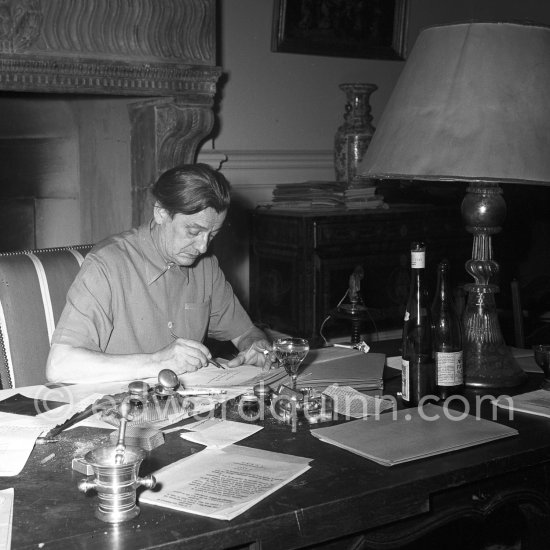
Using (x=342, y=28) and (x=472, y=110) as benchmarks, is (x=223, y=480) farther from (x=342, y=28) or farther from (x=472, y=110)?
(x=342, y=28)

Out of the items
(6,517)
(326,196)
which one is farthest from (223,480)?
(326,196)

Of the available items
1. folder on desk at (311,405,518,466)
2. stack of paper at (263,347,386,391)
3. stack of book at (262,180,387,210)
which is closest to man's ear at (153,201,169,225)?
stack of paper at (263,347,386,391)

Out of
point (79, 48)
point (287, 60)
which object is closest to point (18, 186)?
point (79, 48)

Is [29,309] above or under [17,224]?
under

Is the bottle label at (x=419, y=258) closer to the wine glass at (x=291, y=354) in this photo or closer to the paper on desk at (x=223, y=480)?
the wine glass at (x=291, y=354)

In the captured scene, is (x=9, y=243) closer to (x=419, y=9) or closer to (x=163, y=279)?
(x=163, y=279)

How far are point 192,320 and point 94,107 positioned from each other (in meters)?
2.02

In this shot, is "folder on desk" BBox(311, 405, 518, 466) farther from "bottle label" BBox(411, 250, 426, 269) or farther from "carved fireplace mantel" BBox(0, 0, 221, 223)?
"carved fireplace mantel" BBox(0, 0, 221, 223)

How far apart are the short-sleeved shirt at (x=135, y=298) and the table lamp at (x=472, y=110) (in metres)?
0.81

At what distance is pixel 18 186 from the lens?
412 centimetres

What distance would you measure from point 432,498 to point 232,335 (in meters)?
1.32

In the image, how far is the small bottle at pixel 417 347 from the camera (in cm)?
184

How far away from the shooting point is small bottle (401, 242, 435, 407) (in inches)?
72.5

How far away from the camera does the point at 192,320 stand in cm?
257
